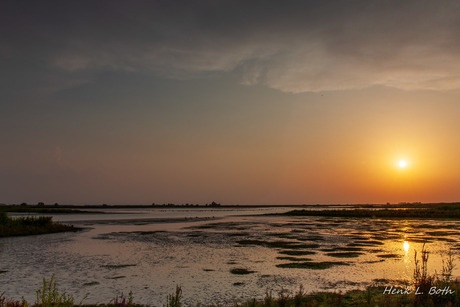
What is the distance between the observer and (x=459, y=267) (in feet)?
55.3

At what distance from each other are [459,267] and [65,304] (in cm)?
1867

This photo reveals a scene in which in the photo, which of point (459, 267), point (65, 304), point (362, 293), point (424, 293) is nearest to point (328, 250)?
point (459, 267)

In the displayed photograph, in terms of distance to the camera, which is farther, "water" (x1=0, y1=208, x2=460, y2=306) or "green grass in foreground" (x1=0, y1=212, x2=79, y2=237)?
"green grass in foreground" (x1=0, y1=212, x2=79, y2=237)

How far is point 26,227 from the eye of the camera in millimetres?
37156

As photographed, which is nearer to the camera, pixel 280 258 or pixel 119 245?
pixel 280 258

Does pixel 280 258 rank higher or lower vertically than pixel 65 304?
lower

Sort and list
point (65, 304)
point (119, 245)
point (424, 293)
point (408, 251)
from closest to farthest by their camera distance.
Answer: point (65, 304)
point (424, 293)
point (408, 251)
point (119, 245)

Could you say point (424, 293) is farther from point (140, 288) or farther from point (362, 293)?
point (140, 288)

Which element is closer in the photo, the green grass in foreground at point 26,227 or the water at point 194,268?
the water at point 194,268

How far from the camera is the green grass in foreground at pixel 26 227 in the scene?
35031 mm

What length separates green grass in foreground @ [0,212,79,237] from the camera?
115 ft

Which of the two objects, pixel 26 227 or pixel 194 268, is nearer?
pixel 194 268

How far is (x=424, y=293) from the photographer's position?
9906 mm

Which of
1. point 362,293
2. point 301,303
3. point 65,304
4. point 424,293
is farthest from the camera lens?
point 362,293
